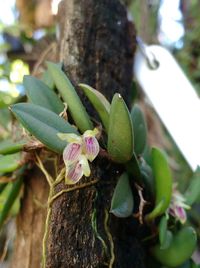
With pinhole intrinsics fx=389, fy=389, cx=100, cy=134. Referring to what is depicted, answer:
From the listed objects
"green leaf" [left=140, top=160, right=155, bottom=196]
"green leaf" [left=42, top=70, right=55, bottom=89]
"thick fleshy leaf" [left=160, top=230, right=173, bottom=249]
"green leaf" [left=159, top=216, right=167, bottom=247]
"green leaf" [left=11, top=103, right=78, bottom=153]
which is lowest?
"thick fleshy leaf" [left=160, top=230, right=173, bottom=249]

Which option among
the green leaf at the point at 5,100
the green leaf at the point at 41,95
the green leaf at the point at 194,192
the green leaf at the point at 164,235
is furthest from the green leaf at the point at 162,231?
the green leaf at the point at 5,100

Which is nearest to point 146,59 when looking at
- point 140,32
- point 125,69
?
point 125,69

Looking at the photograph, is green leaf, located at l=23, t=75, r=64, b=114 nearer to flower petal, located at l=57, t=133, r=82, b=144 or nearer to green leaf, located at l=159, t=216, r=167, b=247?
flower petal, located at l=57, t=133, r=82, b=144

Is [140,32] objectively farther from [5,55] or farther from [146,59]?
[146,59]

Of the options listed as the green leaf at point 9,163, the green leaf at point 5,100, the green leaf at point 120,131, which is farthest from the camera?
the green leaf at point 5,100

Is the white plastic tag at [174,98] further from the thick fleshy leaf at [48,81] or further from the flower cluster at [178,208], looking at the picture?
the thick fleshy leaf at [48,81]

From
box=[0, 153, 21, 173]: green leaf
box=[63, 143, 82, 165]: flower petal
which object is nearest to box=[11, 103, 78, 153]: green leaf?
box=[63, 143, 82, 165]: flower petal
